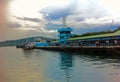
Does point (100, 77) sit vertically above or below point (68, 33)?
below

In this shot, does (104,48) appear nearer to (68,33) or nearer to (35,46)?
(68,33)

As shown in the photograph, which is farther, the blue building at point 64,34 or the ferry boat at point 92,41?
the blue building at point 64,34

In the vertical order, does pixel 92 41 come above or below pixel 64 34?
below

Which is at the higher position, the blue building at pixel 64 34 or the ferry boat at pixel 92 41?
the blue building at pixel 64 34

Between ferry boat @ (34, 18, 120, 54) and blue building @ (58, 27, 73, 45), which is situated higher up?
blue building @ (58, 27, 73, 45)

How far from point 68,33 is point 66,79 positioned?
2856 cm

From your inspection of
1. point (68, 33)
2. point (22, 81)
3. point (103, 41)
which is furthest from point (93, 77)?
point (68, 33)

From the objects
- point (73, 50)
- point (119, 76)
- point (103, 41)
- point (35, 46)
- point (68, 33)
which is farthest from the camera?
point (35, 46)

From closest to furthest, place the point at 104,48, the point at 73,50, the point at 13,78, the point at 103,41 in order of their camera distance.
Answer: the point at 13,78 < the point at 104,48 < the point at 103,41 < the point at 73,50

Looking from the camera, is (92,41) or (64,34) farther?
(64,34)

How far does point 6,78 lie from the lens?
1073cm

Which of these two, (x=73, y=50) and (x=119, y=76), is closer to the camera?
(x=119, y=76)

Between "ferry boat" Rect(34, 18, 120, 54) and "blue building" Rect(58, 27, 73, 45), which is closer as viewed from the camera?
"ferry boat" Rect(34, 18, 120, 54)

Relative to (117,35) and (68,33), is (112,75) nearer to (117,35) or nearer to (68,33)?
(117,35)
